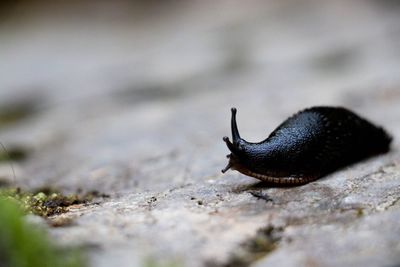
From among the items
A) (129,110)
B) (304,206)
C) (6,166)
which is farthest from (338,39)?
(304,206)

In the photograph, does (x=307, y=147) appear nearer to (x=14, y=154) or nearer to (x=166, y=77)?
(x=14, y=154)

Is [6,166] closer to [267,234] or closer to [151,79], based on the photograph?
[267,234]

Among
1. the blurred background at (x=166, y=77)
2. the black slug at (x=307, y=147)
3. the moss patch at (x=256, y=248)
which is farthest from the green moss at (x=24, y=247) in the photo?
the blurred background at (x=166, y=77)

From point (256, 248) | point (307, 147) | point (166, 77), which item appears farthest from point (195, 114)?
point (256, 248)

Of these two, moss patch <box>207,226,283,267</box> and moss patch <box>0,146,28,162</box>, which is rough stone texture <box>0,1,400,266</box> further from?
moss patch <box>0,146,28,162</box>

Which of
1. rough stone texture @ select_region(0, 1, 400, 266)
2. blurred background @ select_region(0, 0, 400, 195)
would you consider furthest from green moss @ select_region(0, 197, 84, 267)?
blurred background @ select_region(0, 0, 400, 195)

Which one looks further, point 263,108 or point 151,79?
point 151,79
